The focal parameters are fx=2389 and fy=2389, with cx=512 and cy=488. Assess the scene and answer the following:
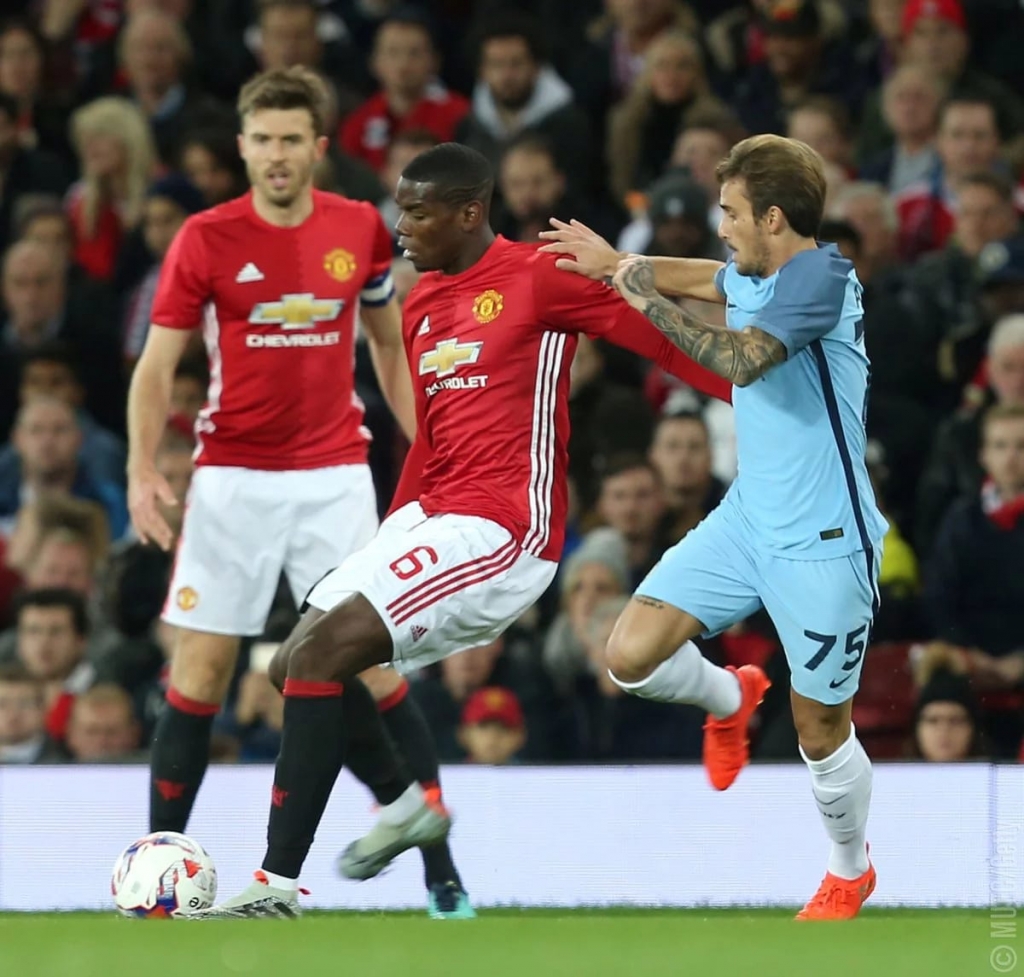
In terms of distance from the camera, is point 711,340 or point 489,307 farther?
point 489,307

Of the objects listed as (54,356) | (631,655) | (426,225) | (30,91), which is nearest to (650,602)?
(631,655)

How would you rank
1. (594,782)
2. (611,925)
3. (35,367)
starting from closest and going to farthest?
(611,925) → (594,782) → (35,367)

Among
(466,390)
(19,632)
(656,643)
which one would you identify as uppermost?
(466,390)

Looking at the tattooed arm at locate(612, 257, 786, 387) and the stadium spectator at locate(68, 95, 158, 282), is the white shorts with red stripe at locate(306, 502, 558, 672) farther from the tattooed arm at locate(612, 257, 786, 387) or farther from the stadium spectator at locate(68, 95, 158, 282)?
the stadium spectator at locate(68, 95, 158, 282)

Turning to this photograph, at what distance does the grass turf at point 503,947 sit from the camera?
197 inches

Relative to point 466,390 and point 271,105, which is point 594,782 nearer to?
point 466,390

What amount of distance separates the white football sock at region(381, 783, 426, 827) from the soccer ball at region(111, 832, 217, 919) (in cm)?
52

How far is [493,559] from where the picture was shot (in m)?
6.45

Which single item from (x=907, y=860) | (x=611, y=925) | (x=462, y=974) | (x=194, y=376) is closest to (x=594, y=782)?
(x=907, y=860)

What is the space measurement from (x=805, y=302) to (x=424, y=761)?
6.57 feet

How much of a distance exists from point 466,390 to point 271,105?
137cm

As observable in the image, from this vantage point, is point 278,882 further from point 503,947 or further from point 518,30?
point 518,30

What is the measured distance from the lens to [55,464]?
11148 mm

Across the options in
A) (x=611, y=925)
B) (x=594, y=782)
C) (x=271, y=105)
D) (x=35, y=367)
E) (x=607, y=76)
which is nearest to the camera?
(x=611, y=925)
